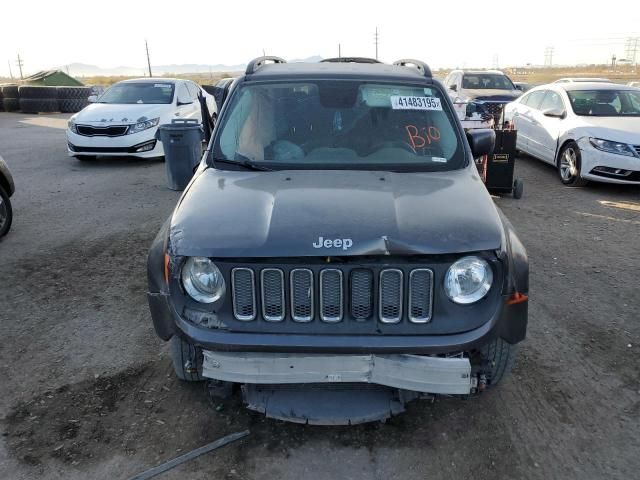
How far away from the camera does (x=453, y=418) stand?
10.6 feet

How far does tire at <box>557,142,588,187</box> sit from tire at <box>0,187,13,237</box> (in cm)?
806

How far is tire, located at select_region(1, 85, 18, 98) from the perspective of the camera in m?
23.5

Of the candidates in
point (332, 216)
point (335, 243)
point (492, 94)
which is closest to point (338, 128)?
point (332, 216)

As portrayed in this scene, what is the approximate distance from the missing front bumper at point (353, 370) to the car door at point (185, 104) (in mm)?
9785

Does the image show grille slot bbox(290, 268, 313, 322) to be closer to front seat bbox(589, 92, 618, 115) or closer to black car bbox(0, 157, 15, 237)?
black car bbox(0, 157, 15, 237)

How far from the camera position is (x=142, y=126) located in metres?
11.0

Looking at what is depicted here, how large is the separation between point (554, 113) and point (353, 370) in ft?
26.5

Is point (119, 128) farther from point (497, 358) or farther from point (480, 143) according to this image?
point (497, 358)

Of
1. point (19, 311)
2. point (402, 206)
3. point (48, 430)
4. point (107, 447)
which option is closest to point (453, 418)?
point (402, 206)

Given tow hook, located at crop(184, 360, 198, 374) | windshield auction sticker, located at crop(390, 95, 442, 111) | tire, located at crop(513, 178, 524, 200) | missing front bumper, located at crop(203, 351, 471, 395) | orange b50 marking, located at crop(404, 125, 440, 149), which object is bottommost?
tire, located at crop(513, 178, 524, 200)

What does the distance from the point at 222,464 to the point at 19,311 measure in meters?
2.72

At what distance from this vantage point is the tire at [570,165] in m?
8.81

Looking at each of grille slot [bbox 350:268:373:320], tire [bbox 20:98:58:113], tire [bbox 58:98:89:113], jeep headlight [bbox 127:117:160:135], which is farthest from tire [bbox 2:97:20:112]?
grille slot [bbox 350:268:373:320]

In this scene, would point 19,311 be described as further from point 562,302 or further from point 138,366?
point 562,302
